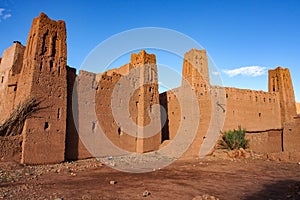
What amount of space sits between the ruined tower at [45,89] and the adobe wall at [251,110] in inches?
660

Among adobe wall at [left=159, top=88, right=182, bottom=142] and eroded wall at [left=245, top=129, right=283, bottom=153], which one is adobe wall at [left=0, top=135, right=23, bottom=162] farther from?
eroded wall at [left=245, top=129, right=283, bottom=153]

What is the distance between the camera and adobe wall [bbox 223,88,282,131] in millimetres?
25312

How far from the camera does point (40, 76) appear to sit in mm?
13961

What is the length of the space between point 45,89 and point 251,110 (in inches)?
880

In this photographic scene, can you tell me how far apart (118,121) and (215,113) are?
976 cm

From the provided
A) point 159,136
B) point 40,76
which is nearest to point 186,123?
point 159,136

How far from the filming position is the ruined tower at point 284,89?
30222mm

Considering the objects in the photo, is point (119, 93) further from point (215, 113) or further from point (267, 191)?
point (267, 191)

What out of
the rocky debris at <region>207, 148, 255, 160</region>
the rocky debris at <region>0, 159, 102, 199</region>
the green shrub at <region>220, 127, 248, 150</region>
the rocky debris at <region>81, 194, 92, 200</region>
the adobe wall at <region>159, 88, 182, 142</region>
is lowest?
the rocky debris at <region>0, 159, 102, 199</region>

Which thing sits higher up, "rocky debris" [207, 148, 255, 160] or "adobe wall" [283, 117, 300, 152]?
"adobe wall" [283, 117, 300, 152]

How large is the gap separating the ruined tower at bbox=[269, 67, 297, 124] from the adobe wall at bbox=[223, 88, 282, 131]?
1.56 meters

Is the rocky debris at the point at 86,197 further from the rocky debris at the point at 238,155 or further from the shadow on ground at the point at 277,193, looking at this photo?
the rocky debris at the point at 238,155

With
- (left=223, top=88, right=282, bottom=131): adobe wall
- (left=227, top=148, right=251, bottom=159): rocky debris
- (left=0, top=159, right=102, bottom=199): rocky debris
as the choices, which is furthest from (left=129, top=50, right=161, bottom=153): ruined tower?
(left=223, top=88, right=282, bottom=131): adobe wall

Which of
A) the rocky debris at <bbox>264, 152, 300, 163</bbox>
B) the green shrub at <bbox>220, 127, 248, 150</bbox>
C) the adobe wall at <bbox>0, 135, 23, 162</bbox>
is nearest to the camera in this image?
the adobe wall at <bbox>0, 135, 23, 162</bbox>
